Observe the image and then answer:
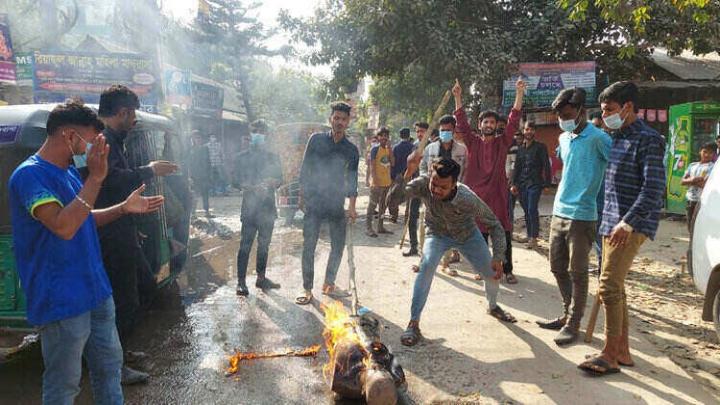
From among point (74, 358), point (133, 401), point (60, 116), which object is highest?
point (60, 116)

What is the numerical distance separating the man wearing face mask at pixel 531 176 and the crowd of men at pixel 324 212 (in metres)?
0.03

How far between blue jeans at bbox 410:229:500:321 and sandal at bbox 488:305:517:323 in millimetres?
414

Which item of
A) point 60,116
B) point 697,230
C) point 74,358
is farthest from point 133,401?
point 697,230

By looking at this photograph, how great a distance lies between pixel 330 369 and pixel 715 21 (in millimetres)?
12887

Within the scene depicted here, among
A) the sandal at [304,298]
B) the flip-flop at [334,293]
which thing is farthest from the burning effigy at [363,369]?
the flip-flop at [334,293]

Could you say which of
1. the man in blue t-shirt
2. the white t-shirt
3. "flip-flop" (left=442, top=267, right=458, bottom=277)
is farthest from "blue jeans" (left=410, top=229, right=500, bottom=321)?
the white t-shirt

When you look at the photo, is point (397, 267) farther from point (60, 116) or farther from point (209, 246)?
point (60, 116)

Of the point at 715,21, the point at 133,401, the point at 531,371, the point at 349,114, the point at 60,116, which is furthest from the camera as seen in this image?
the point at 715,21

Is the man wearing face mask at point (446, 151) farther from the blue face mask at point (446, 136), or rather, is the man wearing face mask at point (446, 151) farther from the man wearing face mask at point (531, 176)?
the man wearing face mask at point (531, 176)

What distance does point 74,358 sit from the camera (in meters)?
2.33

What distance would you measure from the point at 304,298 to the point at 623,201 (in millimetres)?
3330

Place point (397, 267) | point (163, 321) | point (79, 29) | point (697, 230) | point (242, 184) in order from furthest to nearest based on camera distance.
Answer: point (79, 29) → point (397, 267) → point (242, 184) → point (163, 321) → point (697, 230)

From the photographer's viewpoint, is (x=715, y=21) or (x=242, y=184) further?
(x=715, y=21)

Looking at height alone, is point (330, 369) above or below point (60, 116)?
below
